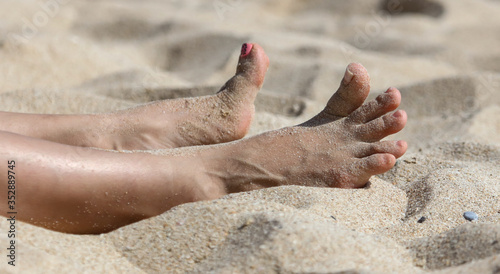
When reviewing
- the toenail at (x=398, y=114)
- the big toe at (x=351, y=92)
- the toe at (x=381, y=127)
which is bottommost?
the toe at (x=381, y=127)

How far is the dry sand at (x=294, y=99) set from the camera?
124cm

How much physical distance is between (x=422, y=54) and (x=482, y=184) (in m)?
2.47

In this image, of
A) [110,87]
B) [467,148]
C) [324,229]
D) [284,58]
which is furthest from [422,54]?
[324,229]

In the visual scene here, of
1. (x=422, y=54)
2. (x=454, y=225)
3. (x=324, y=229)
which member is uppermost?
(x=324, y=229)

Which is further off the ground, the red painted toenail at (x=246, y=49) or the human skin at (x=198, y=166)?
the red painted toenail at (x=246, y=49)

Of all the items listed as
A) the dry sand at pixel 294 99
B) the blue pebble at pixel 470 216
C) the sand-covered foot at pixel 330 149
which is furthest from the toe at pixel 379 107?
the blue pebble at pixel 470 216

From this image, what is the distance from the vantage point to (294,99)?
2834mm

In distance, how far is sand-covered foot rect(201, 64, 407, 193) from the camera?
1.71 m

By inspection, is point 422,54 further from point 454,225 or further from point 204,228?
point 204,228

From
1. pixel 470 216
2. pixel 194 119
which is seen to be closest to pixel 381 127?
pixel 470 216

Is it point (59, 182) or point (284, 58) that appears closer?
point (59, 182)

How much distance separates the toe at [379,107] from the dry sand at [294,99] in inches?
8.7

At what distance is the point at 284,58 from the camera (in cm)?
356

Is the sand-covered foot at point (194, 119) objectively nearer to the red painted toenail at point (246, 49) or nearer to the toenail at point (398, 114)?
the red painted toenail at point (246, 49)
